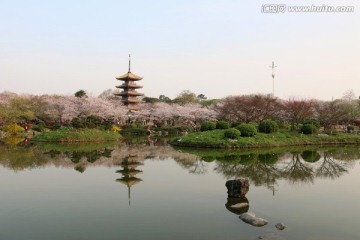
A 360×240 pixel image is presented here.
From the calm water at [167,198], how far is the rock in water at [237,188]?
0.37 meters

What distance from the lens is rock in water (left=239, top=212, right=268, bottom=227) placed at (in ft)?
29.8

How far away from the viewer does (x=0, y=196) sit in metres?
11.8

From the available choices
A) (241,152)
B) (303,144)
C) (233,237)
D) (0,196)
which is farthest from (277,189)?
(303,144)

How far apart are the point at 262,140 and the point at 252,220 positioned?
67.7ft

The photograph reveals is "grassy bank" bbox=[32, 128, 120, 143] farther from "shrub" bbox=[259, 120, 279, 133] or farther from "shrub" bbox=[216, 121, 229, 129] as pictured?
"shrub" bbox=[259, 120, 279, 133]

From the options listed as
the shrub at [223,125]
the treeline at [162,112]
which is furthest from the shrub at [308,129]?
the shrub at [223,125]

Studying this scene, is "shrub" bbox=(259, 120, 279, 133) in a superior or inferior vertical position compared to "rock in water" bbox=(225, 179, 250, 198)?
superior

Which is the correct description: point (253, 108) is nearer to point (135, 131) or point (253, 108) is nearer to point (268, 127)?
point (268, 127)

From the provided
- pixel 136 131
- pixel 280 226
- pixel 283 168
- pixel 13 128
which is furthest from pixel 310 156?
pixel 13 128

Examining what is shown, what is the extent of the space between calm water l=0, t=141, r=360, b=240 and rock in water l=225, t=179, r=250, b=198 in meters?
0.37

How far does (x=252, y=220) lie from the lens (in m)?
9.26

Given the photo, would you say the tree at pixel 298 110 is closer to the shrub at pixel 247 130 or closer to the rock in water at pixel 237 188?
the shrub at pixel 247 130

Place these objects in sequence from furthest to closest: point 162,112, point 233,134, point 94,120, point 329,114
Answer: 1. point 162,112
2. point 94,120
3. point 329,114
4. point 233,134

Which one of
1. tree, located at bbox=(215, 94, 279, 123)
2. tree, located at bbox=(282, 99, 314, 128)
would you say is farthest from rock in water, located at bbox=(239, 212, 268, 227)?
tree, located at bbox=(215, 94, 279, 123)
